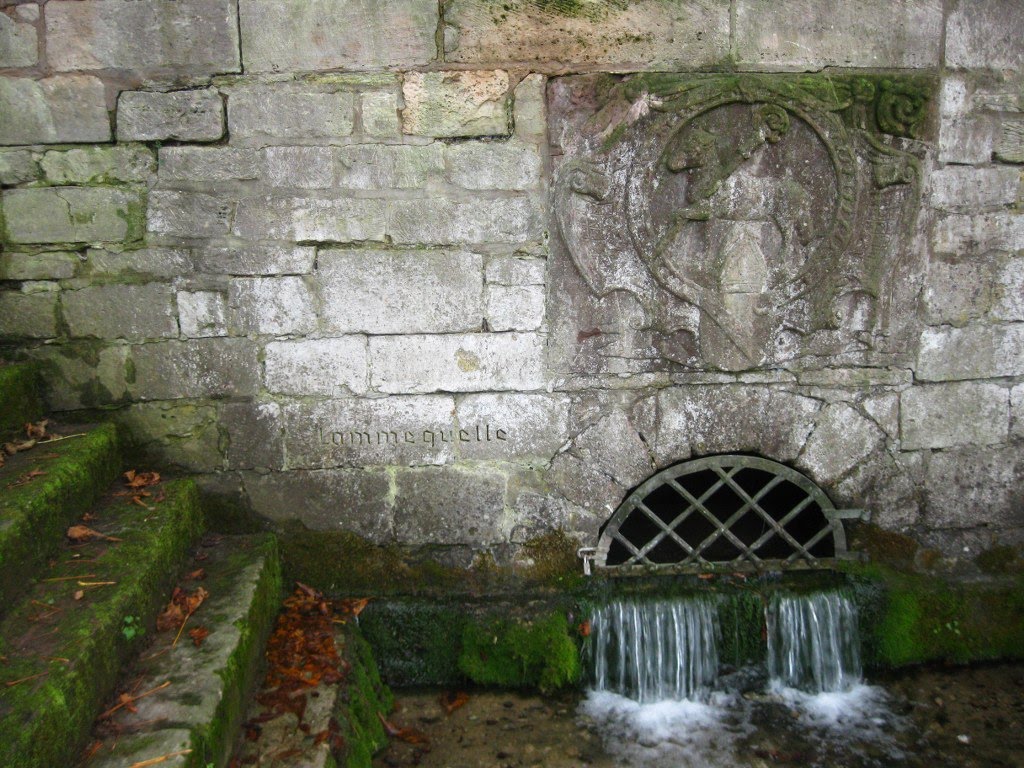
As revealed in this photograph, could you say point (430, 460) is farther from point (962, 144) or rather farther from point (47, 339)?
point (962, 144)

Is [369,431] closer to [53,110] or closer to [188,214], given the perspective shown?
[188,214]

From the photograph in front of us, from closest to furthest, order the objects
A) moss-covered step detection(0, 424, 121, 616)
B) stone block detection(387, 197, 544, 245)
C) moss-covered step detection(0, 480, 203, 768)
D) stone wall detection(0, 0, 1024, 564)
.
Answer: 1. moss-covered step detection(0, 480, 203, 768)
2. moss-covered step detection(0, 424, 121, 616)
3. stone wall detection(0, 0, 1024, 564)
4. stone block detection(387, 197, 544, 245)

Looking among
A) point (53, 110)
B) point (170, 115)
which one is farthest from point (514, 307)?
point (53, 110)

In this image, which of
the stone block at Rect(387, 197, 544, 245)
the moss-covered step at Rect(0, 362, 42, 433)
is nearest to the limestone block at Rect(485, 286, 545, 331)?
the stone block at Rect(387, 197, 544, 245)

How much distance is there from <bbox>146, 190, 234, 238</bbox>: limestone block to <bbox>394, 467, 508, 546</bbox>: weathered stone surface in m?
1.37

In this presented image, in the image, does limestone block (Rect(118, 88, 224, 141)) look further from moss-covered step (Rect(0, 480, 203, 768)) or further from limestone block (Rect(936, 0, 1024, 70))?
limestone block (Rect(936, 0, 1024, 70))

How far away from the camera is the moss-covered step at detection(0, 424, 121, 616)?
2297mm

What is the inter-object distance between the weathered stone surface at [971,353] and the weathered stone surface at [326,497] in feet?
8.69

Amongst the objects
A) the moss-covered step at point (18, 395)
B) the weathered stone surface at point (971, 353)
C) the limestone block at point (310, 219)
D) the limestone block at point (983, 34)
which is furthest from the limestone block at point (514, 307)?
the limestone block at point (983, 34)

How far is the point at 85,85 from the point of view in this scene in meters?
2.99

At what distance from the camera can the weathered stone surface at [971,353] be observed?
3.42 m

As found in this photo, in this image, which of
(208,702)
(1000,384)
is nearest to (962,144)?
(1000,384)

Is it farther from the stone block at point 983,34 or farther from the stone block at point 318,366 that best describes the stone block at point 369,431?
the stone block at point 983,34

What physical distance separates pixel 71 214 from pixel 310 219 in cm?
102
